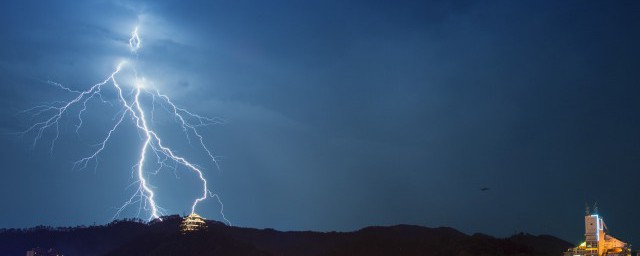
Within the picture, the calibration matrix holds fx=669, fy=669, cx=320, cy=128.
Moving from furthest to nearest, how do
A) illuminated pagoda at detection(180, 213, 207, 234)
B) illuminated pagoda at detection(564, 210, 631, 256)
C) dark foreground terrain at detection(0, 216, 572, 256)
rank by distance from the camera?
illuminated pagoda at detection(180, 213, 207, 234) < dark foreground terrain at detection(0, 216, 572, 256) < illuminated pagoda at detection(564, 210, 631, 256)

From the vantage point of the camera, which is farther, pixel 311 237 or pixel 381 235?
pixel 311 237

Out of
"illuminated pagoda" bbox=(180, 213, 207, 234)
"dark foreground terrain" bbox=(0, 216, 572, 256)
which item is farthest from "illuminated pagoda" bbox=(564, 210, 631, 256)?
"illuminated pagoda" bbox=(180, 213, 207, 234)

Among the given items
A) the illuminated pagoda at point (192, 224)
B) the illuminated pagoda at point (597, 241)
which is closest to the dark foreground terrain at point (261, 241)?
the illuminated pagoda at point (192, 224)

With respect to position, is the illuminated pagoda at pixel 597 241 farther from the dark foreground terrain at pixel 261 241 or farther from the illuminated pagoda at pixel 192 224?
the illuminated pagoda at pixel 192 224

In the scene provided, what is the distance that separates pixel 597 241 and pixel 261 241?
4807 cm

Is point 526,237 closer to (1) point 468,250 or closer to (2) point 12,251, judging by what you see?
(1) point 468,250

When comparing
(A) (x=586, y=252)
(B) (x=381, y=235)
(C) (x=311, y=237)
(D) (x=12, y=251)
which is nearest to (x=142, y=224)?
(D) (x=12, y=251)

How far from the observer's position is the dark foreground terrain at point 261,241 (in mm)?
59094

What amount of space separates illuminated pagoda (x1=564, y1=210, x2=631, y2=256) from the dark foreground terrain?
1245 centimetres

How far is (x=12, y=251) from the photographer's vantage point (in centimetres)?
7544

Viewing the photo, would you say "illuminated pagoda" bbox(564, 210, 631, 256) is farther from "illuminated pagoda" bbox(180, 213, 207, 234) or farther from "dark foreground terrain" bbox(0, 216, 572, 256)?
"illuminated pagoda" bbox(180, 213, 207, 234)

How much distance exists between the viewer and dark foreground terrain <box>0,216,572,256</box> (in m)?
59.1

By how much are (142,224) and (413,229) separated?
110 feet

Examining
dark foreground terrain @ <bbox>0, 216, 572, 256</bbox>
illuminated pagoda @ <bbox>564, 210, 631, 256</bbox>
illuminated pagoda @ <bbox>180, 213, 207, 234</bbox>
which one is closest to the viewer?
illuminated pagoda @ <bbox>564, 210, 631, 256</bbox>
